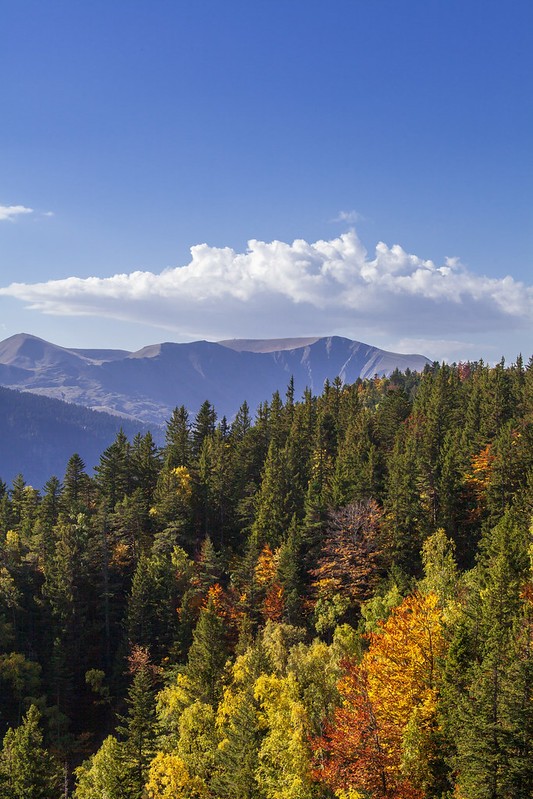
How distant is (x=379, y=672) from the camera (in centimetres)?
3056

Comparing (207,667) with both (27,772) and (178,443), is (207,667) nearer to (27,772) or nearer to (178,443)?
(27,772)

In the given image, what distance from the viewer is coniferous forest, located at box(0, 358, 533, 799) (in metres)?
28.4

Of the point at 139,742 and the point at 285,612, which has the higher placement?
the point at 139,742

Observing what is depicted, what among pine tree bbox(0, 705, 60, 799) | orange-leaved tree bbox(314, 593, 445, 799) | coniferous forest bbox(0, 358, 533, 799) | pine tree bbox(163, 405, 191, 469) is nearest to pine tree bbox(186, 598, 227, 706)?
coniferous forest bbox(0, 358, 533, 799)

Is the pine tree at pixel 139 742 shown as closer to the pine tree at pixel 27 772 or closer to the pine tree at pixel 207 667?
the pine tree at pixel 27 772

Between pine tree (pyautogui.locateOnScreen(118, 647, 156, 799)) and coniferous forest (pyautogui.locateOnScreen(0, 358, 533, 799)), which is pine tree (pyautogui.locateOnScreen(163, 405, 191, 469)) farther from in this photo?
pine tree (pyautogui.locateOnScreen(118, 647, 156, 799))

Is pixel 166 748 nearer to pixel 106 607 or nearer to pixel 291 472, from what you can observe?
pixel 106 607

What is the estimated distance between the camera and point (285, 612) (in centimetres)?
6600

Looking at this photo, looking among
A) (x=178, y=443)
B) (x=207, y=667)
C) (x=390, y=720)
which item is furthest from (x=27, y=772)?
(x=178, y=443)

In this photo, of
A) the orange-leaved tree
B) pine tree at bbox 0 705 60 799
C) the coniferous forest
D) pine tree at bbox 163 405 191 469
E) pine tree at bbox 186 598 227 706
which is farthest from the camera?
pine tree at bbox 163 405 191 469

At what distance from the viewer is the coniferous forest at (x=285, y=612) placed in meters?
28.4

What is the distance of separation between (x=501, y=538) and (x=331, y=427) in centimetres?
7802

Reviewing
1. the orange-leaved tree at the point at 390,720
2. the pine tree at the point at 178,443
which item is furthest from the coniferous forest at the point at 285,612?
the pine tree at the point at 178,443

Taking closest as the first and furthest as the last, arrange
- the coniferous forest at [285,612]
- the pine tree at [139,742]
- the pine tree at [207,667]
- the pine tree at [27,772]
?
the coniferous forest at [285,612], the pine tree at [27,772], the pine tree at [139,742], the pine tree at [207,667]
